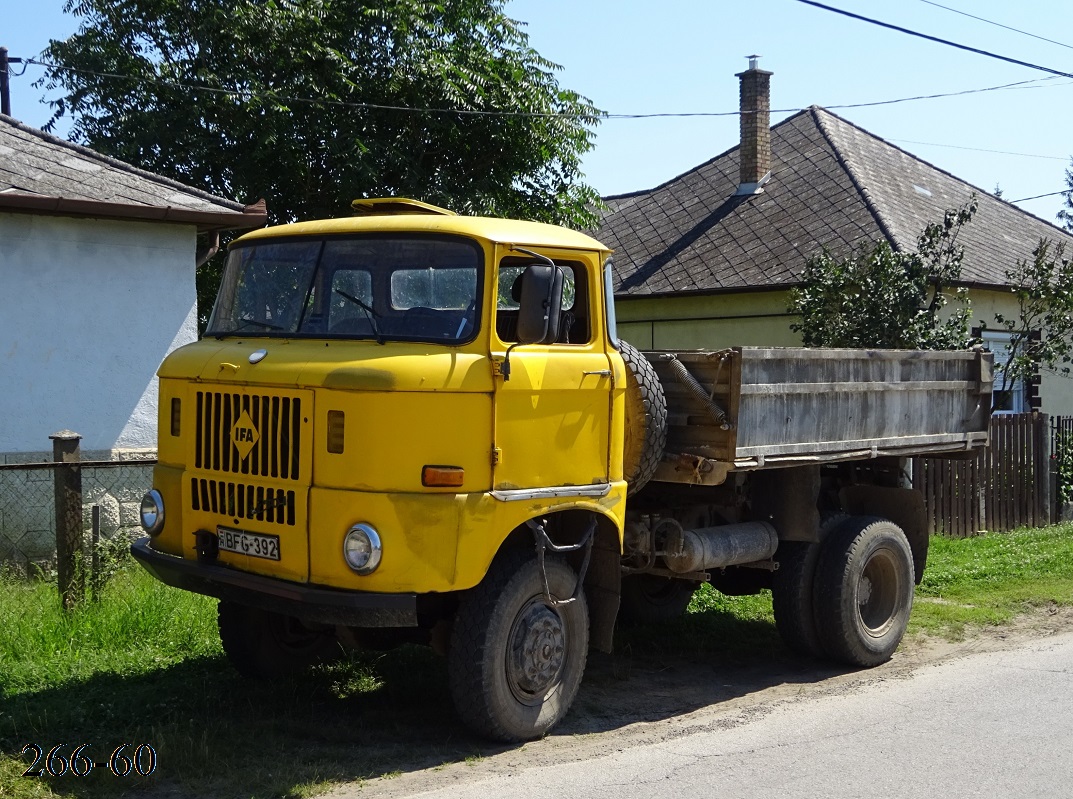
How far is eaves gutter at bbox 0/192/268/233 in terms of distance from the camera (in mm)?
9633

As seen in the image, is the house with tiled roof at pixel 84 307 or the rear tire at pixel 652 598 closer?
the rear tire at pixel 652 598

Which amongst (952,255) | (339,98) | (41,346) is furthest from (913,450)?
(339,98)

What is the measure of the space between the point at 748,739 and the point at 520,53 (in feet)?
42.9

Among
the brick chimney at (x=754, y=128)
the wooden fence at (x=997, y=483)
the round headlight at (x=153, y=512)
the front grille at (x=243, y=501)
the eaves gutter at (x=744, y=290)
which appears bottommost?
the wooden fence at (x=997, y=483)

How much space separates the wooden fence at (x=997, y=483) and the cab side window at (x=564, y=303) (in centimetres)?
785

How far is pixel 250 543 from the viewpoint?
5.79m

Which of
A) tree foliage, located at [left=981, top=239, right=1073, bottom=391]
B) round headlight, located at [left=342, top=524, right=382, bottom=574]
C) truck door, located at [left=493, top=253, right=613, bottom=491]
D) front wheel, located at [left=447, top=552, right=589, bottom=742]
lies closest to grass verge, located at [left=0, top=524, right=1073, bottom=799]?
front wheel, located at [left=447, top=552, right=589, bottom=742]

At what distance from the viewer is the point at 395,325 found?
232 inches

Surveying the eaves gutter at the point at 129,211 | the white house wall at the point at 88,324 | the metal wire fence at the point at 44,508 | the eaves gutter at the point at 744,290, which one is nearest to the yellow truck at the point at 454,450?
the metal wire fence at the point at 44,508

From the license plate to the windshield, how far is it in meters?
1.06

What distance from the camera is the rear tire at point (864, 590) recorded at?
7758 millimetres

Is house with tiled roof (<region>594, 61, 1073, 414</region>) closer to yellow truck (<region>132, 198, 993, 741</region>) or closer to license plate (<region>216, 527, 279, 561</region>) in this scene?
yellow truck (<region>132, 198, 993, 741</region>)

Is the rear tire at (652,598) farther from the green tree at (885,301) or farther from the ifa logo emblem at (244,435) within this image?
the green tree at (885,301)

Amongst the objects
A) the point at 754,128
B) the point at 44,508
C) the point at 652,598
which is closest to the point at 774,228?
the point at 754,128
